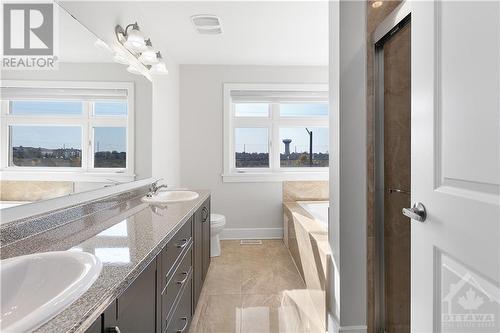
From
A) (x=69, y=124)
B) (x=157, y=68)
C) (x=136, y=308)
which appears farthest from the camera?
(x=157, y=68)

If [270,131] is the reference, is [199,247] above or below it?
below

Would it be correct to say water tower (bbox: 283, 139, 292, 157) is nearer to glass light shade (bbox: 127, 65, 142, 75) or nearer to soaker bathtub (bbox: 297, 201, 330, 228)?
soaker bathtub (bbox: 297, 201, 330, 228)

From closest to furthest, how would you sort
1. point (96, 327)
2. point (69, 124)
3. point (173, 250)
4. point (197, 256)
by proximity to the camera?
point (96, 327)
point (173, 250)
point (69, 124)
point (197, 256)

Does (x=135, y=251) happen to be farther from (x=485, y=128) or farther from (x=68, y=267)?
(x=485, y=128)

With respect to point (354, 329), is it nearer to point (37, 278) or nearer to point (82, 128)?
point (37, 278)

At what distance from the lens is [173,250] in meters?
1.32

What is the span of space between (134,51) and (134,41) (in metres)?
0.11

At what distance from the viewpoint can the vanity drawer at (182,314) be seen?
1.32 m

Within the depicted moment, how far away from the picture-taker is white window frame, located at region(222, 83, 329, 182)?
361 cm

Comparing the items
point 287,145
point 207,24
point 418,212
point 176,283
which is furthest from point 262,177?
point 418,212

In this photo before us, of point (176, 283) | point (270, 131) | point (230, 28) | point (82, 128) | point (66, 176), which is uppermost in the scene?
point (230, 28)

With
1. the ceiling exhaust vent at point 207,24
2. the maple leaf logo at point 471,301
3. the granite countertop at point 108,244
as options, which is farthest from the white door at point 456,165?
the ceiling exhaust vent at point 207,24

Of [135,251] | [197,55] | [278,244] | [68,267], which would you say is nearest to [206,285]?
[278,244]

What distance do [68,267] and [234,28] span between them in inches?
99.4
